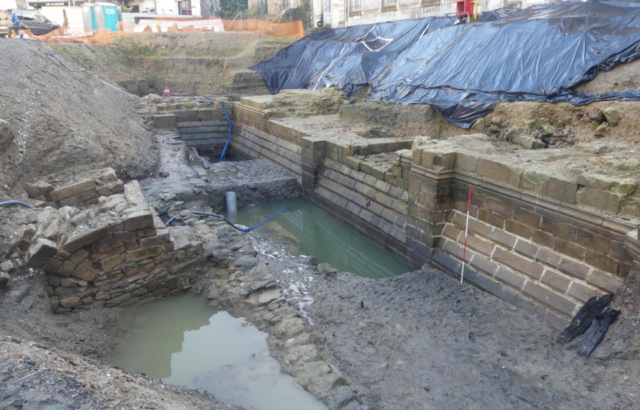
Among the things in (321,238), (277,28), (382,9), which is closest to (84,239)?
(321,238)

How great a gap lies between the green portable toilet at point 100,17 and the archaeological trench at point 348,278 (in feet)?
69.1

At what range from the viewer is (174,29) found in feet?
85.5

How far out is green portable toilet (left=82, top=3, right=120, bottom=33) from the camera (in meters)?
28.0

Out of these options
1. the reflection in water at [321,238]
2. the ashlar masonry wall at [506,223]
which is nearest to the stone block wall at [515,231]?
the ashlar masonry wall at [506,223]

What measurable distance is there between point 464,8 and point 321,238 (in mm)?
10042

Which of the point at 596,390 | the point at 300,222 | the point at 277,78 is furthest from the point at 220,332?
the point at 277,78

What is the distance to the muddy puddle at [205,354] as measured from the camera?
4.49m

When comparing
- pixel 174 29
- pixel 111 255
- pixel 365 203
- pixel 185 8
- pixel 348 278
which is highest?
pixel 185 8

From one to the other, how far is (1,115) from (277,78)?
12.6 metres

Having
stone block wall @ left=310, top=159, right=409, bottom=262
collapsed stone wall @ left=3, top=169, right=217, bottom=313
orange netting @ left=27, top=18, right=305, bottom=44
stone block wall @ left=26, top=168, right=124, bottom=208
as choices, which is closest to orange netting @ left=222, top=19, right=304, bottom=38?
orange netting @ left=27, top=18, right=305, bottom=44

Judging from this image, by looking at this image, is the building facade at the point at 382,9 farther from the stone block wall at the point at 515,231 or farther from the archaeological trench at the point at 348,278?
the stone block wall at the point at 515,231

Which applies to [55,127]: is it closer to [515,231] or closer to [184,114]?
[184,114]

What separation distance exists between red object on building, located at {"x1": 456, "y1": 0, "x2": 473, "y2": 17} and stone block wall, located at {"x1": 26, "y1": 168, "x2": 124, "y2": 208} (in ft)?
39.8

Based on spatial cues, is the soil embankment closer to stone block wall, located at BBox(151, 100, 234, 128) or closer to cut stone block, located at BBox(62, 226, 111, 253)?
stone block wall, located at BBox(151, 100, 234, 128)
